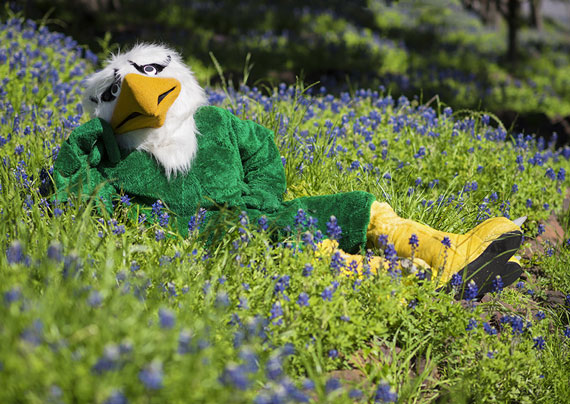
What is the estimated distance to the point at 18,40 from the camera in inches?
239

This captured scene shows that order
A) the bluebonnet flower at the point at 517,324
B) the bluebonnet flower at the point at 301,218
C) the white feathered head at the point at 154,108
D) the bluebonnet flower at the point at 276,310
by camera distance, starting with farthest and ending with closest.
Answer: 1. the white feathered head at the point at 154,108
2. the bluebonnet flower at the point at 301,218
3. the bluebonnet flower at the point at 517,324
4. the bluebonnet flower at the point at 276,310

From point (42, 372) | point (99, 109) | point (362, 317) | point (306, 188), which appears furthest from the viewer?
point (306, 188)

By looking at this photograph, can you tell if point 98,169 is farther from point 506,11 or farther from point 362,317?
point 506,11

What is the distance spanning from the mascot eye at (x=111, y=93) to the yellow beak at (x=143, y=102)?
100mm

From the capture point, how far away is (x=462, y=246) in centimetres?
294

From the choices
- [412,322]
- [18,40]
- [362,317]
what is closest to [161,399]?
[362,317]

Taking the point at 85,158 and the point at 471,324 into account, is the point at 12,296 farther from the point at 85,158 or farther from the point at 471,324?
the point at 471,324

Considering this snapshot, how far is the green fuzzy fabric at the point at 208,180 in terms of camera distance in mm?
2881

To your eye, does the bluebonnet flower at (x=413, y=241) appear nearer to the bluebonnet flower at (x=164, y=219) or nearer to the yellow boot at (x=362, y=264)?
the yellow boot at (x=362, y=264)

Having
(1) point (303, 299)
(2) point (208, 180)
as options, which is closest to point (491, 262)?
(1) point (303, 299)

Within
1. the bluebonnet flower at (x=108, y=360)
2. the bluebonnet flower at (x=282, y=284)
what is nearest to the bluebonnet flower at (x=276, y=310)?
the bluebonnet flower at (x=282, y=284)

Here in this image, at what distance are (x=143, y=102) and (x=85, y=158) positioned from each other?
1.72ft

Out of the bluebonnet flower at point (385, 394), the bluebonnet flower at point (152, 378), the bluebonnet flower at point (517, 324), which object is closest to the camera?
the bluebonnet flower at point (152, 378)

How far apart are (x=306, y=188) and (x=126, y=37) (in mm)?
6368
